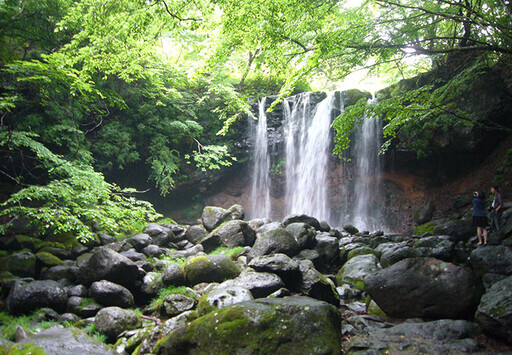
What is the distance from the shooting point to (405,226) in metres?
14.7

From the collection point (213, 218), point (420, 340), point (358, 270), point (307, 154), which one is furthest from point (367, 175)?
point (420, 340)

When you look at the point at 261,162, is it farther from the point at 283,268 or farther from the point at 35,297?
the point at 35,297

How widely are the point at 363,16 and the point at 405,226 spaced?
1202cm

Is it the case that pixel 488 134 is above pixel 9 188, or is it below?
above

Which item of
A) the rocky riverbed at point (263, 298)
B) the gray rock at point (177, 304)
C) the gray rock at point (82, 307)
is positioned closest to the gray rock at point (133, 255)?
→ the rocky riverbed at point (263, 298)

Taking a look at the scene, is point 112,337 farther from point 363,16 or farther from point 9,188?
point 9,188

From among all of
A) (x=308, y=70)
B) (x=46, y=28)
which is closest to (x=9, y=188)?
(x=46, y=28)

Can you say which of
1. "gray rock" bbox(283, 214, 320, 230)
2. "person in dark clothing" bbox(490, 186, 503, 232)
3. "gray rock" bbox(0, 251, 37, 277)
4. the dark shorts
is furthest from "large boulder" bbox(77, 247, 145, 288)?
"person in dark clothing" bbox(490, 186, 503, 232)

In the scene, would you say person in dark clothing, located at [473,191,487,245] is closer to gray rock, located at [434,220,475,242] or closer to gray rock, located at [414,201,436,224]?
gray rock, located at [434,220,475,242]

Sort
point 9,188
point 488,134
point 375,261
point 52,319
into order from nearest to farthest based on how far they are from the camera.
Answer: point 52,319 < point 375,261 < point 9,188 < point 488,134

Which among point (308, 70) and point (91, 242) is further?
point (91, 242)

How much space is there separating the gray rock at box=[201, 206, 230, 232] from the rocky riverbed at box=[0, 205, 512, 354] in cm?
226

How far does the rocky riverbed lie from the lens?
345cm

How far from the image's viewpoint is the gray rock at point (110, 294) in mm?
6188
